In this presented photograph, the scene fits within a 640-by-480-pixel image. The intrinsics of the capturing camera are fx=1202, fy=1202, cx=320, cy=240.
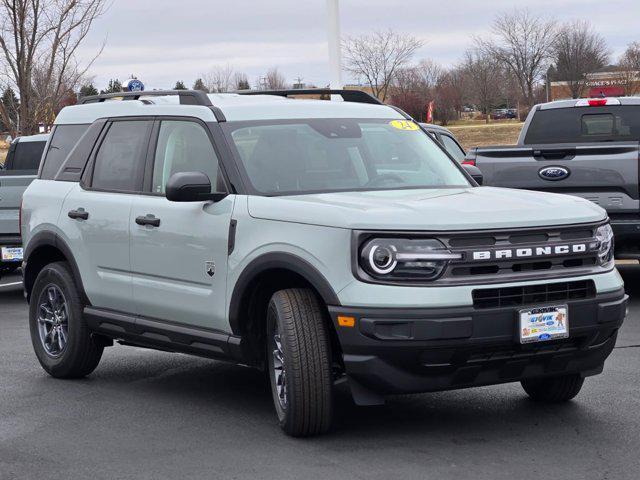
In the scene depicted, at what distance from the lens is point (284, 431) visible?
6516 mm

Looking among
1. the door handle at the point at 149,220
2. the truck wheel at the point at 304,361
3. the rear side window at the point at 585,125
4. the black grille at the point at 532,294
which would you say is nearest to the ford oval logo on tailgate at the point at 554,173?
the rear side window at the point at 585,125

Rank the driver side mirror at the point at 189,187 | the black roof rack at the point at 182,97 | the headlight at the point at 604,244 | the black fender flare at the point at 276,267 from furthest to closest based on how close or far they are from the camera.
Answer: the black roof rack at the point at 182,97 → the driver side mirror at the point at 189,187 → the headlight at the point at 604,244 → the black fender flare at the point at 276,267

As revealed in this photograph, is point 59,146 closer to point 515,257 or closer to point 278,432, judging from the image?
point 278,432

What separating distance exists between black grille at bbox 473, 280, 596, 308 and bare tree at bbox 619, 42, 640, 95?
5561 cm

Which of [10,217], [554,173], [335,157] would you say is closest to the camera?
[335,157]

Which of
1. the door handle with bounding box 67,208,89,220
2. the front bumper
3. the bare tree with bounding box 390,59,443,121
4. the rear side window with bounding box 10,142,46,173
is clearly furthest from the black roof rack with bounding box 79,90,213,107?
the bare tree with bounding box 390,59,443,121

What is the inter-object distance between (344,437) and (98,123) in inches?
127

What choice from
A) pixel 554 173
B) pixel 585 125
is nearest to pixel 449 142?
pixel 585 125

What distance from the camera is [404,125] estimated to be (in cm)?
788

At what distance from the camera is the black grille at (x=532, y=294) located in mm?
5965

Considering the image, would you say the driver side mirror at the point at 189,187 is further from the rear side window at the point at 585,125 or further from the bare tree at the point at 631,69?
the bare tree at the point at 631,69

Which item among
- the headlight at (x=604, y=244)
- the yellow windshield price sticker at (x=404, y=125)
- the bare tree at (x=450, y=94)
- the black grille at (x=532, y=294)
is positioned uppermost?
the yellow windshield price sticker at (x=404, y=125)

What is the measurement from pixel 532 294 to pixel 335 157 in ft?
5.71

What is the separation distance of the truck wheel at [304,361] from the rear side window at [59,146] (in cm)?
297
